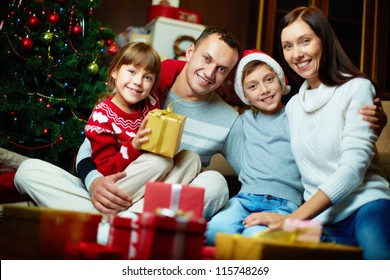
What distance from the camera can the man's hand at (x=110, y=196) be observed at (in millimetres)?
1378

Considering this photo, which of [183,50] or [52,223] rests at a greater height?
[183,50]

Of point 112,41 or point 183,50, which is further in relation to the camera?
point 183,50

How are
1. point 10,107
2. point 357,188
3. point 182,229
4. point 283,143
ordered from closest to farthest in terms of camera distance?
point 182,229 → point 357,188 → point 283,143 → point 10,107

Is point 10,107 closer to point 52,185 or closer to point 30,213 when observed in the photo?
point 52,185

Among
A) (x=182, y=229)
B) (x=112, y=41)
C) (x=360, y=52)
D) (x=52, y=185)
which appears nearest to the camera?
(x=182, y=229)

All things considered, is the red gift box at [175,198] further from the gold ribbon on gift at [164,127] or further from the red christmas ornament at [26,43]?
the red christmas ornament at [26,43]

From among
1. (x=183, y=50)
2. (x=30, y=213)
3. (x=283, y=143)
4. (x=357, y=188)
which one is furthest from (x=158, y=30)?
(x=30, y=213)

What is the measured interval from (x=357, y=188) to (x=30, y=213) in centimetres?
92

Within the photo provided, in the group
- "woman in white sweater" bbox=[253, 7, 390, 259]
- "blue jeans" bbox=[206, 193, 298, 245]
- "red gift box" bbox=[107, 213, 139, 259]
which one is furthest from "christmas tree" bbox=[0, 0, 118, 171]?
"red gift box" bbox=[107, 213, 139, 259]

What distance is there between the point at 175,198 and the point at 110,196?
0.45 metres

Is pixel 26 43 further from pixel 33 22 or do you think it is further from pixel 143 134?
pixel 143 134

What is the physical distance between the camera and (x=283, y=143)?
5.40 feet

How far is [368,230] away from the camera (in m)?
1.25
